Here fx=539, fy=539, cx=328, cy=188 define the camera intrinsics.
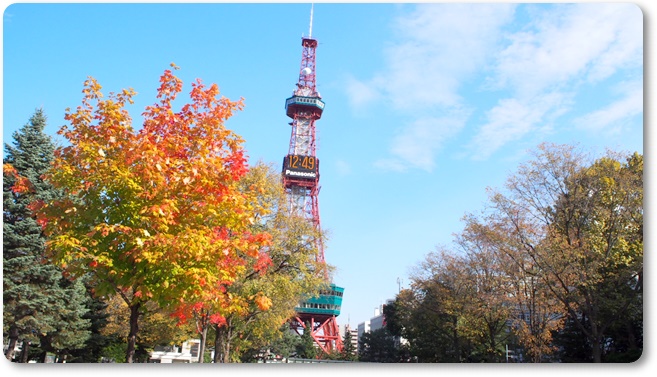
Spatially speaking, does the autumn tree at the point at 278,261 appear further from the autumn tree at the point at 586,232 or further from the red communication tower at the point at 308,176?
the red communication tower at the point at 308,176

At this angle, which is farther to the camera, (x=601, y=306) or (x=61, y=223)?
(x=601, y=306)

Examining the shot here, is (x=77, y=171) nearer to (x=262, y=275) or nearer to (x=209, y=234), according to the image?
(x=209, y=234)

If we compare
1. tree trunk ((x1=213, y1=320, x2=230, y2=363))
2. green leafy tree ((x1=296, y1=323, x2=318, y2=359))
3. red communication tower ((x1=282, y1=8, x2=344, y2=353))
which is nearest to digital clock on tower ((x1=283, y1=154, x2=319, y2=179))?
red communication tower ((x1=282, y1=8, x2=344, y2=353))

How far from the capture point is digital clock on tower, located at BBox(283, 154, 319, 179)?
45938 millimetres

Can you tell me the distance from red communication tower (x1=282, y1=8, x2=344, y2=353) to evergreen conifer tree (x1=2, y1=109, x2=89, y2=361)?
2887 centimetres

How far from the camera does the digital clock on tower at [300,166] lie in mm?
45938

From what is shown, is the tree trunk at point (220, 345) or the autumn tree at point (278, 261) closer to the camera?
the autumn tree at point (278, 261)

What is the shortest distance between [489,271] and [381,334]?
971 inches

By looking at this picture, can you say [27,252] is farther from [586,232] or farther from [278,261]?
[586,232]

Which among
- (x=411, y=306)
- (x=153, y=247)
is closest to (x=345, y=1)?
(x=153, y=247)

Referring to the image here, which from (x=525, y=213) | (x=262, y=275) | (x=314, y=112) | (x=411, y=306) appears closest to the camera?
(x=262, y=275)

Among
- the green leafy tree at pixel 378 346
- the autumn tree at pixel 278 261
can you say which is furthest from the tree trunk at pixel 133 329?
the green leafy tree at pixel 378 346

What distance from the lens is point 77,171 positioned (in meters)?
7.73

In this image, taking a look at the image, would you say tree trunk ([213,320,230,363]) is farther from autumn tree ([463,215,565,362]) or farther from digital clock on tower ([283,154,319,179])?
digital clock on tower ([283,154,319,179])
